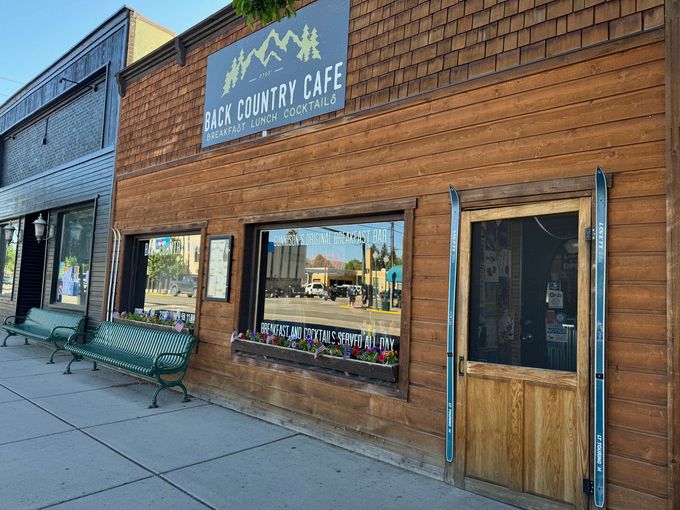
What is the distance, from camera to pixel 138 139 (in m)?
8.22

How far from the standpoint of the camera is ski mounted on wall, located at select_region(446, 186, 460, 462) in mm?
3863

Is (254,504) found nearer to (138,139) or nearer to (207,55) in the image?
(207,55)

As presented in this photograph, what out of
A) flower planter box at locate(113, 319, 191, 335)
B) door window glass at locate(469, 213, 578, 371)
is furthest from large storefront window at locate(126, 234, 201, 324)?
door window glass at locate(469, 213, 578, 371)

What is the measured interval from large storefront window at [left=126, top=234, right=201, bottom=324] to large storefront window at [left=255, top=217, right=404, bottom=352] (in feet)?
4.60

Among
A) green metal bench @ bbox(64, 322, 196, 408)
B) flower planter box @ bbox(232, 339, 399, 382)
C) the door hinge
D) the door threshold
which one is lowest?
the door threshold

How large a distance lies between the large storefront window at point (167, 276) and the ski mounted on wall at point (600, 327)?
5.04 m

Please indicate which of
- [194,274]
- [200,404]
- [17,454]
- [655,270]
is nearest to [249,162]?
[194,274]

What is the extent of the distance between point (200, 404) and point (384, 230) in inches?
128

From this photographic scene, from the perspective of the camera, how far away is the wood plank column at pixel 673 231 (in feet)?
9.55

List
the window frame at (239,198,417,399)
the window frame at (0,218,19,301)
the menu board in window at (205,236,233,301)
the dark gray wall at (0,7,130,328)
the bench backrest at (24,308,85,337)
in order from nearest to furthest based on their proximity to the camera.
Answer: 1. the window frame at (239,198,417,399)
2. the menu board in window at (205,236,233,301)
3. the bench backrest at (24,308,85,337)
4. the dark gray wall at (0,7,130,328)
5. the window frame at (0,218,19,301)

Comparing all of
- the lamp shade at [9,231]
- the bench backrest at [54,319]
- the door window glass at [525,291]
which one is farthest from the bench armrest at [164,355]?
the lamp shade at [9,231]

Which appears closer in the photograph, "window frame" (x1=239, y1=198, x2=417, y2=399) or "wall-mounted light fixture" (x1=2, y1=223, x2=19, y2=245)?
"window frame" (x1=239, y1=198, x2=417, y2=399)

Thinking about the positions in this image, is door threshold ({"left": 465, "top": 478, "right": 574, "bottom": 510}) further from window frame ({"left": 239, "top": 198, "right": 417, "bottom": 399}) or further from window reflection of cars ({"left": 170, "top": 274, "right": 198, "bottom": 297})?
window reflection of cars ({"left": 170, "top": 274, "right": 198, "bottom": 297})

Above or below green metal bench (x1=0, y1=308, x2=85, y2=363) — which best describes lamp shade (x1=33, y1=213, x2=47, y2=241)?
above
